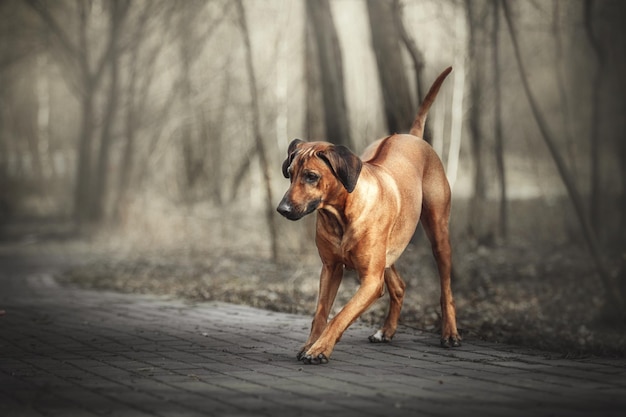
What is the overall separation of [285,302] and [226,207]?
1383 cm

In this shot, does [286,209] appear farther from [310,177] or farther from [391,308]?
[391,308]

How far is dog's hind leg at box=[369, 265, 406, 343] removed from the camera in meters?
7.09

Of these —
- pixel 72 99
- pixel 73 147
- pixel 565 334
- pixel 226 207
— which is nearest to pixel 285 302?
pixel 565 334

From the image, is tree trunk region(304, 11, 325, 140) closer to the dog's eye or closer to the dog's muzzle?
the dog's eye

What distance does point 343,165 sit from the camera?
5871 mm

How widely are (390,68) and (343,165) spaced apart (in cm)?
827

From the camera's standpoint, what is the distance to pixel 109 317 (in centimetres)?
888

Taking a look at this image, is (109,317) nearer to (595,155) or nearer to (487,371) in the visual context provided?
(487,371)

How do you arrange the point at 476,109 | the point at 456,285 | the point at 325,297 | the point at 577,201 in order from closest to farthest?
1. the point at 325,297
2. the point at 577,201
3. the point at 456,285
4. the point at 476,109

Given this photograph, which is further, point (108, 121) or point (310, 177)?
point (108, 121)

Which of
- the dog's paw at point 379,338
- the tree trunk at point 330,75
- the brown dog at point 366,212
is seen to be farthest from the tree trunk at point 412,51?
the dog's paw at point 379,338

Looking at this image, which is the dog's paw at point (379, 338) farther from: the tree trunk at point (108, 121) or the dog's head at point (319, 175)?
the tree trunk at point (108, 121)

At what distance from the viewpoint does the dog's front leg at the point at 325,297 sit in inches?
249

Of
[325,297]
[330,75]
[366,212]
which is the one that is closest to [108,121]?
[330,75]
